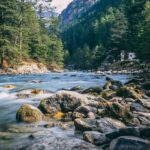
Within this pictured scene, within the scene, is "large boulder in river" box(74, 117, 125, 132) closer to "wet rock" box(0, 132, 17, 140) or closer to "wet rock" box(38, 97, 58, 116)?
"wet rock" box(0, 132, 17, 140)

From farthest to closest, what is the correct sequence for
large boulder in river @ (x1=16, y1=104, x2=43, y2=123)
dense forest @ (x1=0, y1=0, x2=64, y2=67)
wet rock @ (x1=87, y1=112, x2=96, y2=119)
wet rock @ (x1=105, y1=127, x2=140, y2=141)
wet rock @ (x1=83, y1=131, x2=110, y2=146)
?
dense forest @ (x1=0, y1=0, x2=64, y2=67)
large boulder in river @ (x1=16, y1=104, x2=43, y2=123)
wet rock @ (x1=87, y1=112, x2=96, y2=119)
wet rock @ (x1=83, y1=131, x2=110, y2=146)
wet rock @ (x1=105, y1=127, x2=140, y2=141)

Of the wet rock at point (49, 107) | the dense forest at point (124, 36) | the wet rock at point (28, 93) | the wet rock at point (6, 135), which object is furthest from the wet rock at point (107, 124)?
the dense forest at point (124, 36)

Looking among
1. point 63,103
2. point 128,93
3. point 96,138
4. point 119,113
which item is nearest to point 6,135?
point 96,138

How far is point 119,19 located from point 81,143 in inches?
3498

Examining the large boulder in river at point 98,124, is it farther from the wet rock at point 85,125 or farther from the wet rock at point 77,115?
the wet rock at point 77,115

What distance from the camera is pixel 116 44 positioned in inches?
3868

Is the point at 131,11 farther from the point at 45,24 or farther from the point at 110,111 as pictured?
the point at 110,111

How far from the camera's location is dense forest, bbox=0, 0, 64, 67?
220 feet

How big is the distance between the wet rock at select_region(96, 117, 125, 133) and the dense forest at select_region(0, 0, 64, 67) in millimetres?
50672

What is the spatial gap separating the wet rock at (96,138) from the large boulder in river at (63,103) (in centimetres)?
554

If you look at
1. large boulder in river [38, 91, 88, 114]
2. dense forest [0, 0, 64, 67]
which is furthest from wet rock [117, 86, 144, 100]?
dense forest [0, 0, 64, 67]

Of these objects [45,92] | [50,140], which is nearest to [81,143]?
[50,140]

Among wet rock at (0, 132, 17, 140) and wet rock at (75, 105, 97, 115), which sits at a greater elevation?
wet rock at (75, 105, 97, 115)

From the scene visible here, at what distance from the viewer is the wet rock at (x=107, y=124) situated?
15.7 m
